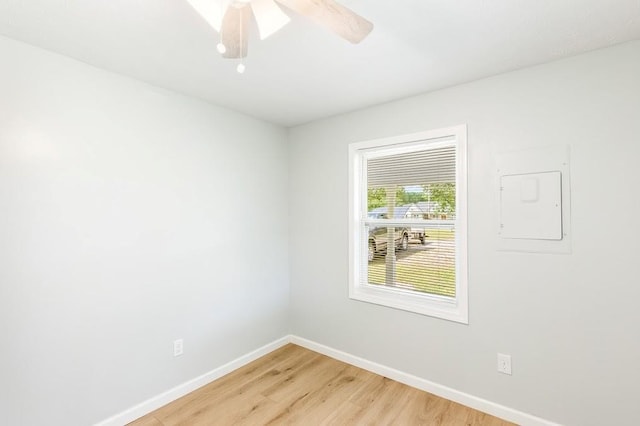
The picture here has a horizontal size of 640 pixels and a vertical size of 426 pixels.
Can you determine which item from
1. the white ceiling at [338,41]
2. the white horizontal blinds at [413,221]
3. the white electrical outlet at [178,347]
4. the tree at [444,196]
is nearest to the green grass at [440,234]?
the white horizontal blinds at [413,221]

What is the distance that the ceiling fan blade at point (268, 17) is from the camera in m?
1.42

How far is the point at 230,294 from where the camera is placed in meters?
2.83

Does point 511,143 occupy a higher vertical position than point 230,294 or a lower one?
higher

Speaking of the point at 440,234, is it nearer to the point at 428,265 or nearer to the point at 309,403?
the point at 428,265

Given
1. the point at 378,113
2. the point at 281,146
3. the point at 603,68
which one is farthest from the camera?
the point at 281,146

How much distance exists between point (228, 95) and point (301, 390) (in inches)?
99.1

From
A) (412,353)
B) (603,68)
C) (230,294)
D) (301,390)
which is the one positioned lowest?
(301,390)

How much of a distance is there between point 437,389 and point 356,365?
0.75m

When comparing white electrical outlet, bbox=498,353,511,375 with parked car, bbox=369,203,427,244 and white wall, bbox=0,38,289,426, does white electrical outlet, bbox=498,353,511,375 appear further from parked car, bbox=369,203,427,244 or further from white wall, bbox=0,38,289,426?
white wall, bbox=0,38,289,426

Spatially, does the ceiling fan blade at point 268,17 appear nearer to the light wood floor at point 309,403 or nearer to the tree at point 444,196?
the tree at point 444,196

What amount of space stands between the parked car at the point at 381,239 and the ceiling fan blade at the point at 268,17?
1848mm

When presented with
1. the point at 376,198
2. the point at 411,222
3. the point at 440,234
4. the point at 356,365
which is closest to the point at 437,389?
the point at 356,365

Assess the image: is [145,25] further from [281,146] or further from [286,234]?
[286,234]

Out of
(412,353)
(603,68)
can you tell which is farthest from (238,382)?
(603,68)
